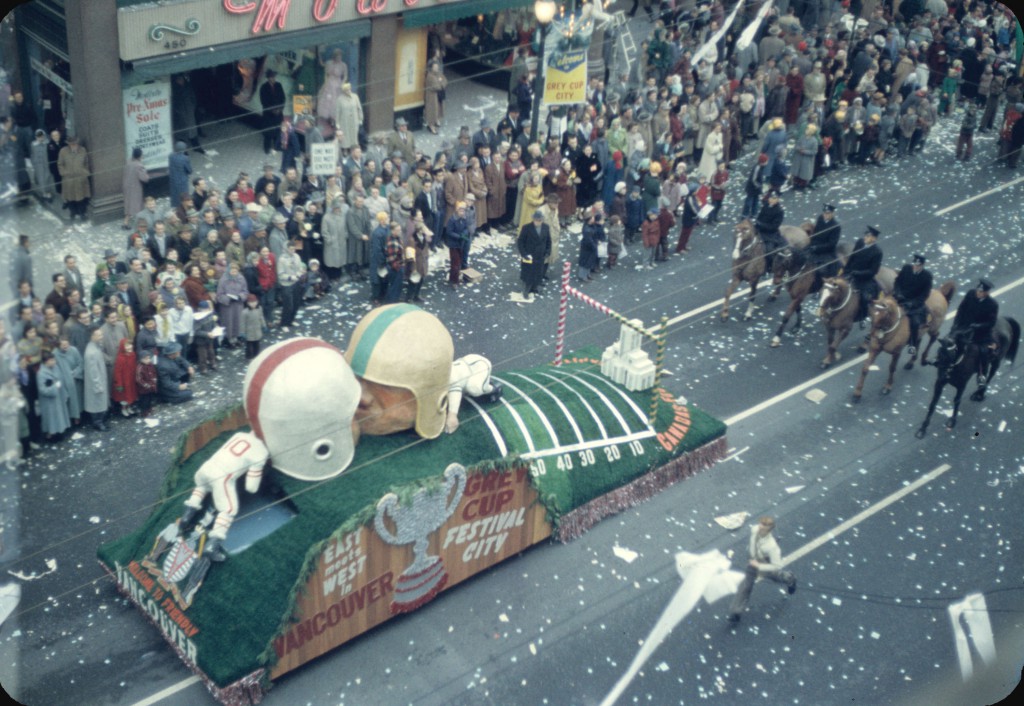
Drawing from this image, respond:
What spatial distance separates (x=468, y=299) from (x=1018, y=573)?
30.8ft

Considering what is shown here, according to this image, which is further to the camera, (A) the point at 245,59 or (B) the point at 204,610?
(A) the point at 245,59

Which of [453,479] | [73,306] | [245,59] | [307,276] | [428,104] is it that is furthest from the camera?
[428,104]

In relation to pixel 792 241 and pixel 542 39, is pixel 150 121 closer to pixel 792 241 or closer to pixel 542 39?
pixel 542 39

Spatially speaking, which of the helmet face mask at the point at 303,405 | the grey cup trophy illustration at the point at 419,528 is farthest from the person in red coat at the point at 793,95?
the helmet face mask at the point at 303,405

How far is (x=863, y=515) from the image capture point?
53.8 feet

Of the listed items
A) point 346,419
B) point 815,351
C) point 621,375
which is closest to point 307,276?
point 621,375

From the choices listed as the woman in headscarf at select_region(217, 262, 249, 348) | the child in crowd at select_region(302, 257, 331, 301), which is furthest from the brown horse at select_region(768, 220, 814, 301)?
the woman in headscarf at select_region(217, 262, 249, 348)

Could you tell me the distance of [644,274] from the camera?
22.0m

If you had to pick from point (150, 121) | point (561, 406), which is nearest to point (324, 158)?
point (150, 121)

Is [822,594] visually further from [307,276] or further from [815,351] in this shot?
[307,276]

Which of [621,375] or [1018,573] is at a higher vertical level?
[621,375]

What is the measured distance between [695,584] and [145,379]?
760 cm

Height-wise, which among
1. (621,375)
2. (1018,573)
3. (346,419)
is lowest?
(1018,573)

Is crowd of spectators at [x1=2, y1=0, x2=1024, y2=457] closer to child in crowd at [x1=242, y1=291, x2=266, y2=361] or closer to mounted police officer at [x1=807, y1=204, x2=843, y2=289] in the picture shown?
child in crowd at [x1=242, y1=291, x2=266, y2=361]
